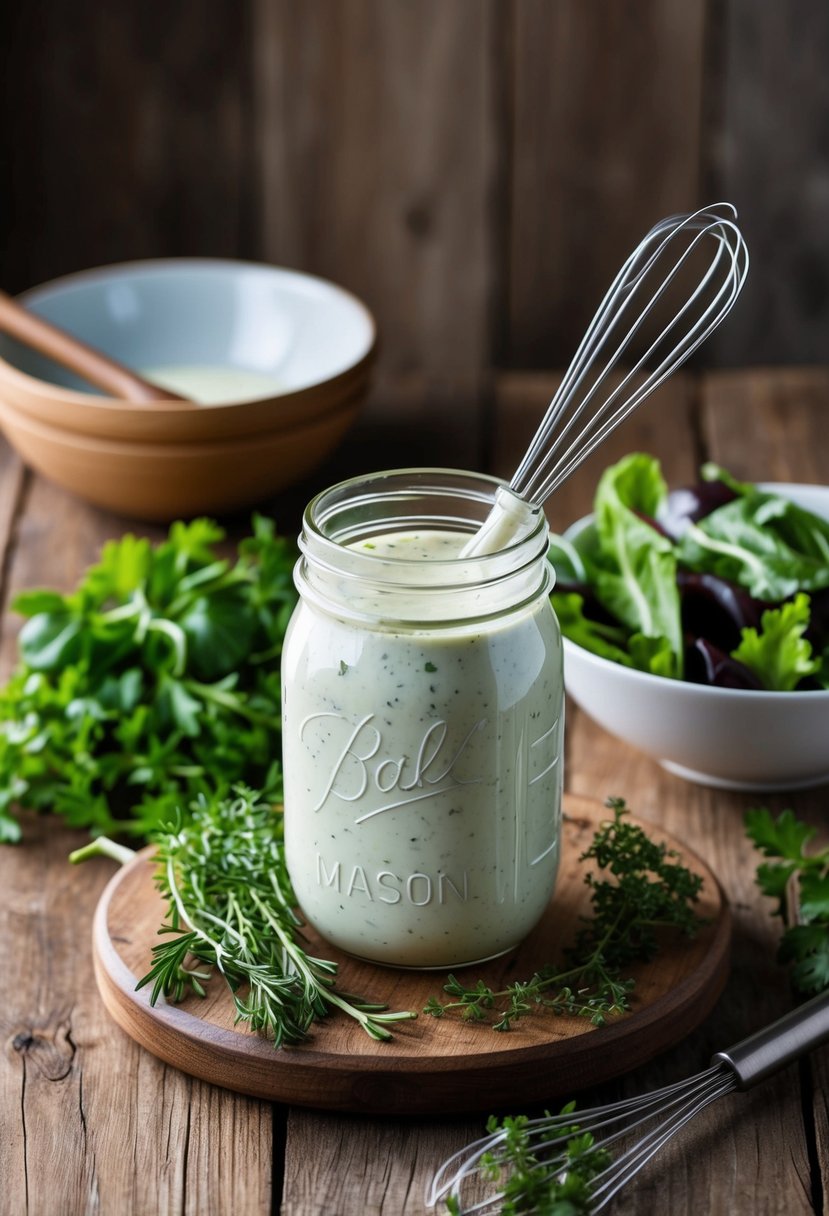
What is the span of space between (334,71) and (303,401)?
3.23 ft

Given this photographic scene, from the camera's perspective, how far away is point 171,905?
0.95 m

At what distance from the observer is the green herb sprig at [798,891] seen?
945 millimetres

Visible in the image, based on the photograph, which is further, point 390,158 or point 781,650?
point 390,158

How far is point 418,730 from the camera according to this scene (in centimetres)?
83

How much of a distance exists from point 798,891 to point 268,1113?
436mm

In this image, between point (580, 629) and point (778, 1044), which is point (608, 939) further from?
point (580, 629)

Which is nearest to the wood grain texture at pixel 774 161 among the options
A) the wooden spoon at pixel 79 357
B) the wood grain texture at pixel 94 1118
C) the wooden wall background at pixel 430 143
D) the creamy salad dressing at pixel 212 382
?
the wooden wall background at pixel 430 143

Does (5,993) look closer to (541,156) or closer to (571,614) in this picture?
(571,614)

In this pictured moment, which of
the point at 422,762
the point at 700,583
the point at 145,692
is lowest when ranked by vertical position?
the point at 145,692

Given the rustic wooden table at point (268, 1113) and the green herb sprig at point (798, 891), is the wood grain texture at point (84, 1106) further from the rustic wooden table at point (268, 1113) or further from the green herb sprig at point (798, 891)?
the green herb sprig at point (798, 891)

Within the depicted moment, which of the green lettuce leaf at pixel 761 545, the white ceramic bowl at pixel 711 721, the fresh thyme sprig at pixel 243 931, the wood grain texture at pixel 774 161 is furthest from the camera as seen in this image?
the wood grain texture at pixel 774 161

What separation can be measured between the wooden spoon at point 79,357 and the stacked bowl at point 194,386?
23 mm

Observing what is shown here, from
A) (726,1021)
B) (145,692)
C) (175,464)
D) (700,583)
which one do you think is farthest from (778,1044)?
(175,464)

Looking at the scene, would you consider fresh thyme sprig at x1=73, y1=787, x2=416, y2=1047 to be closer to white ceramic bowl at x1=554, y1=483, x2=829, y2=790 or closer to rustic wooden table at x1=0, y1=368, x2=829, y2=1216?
rustic wooden table at x1=0, y1=368, x2=829, y2=1216
